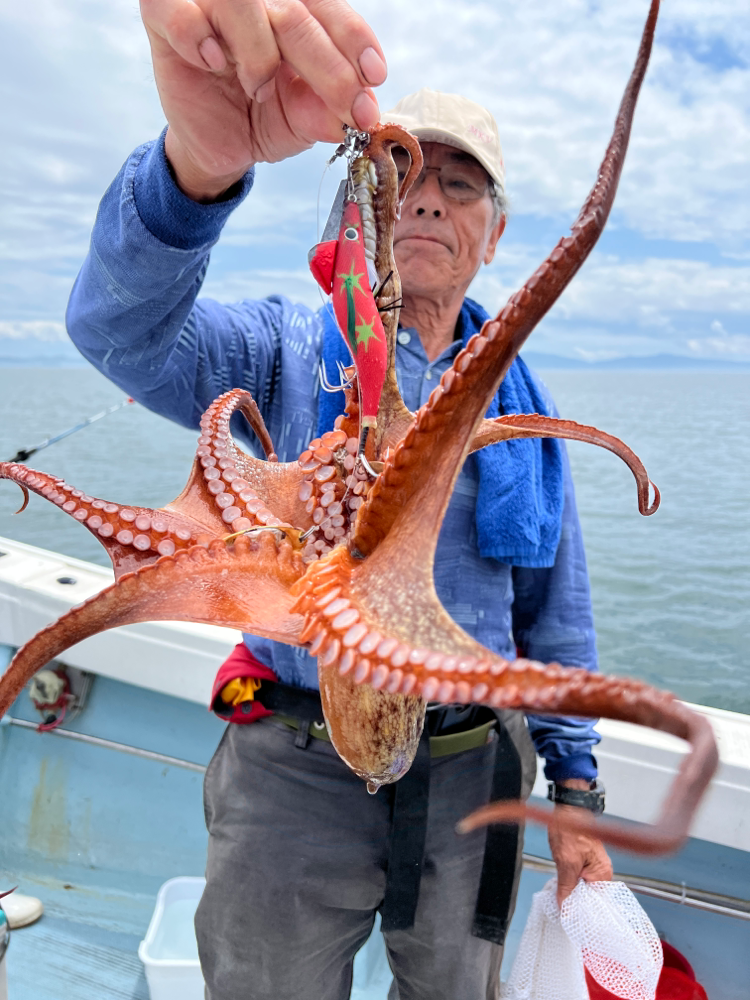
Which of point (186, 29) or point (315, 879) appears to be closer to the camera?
point (186, 29)

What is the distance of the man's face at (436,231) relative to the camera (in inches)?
64.3

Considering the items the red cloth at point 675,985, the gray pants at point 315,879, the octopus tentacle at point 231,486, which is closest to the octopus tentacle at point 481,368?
the octopus tentacle at point 231,486

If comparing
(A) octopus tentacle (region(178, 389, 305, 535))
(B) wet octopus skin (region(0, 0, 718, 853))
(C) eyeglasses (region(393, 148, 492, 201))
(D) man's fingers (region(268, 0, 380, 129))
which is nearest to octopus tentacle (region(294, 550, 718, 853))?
(B) wet octopus skin (region(0, 0, 718, 853))

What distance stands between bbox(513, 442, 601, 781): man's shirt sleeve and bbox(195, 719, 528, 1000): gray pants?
30 cm

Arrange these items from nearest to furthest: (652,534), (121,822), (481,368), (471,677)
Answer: (471,677) < (481,368) < (121,822) < (652,534)

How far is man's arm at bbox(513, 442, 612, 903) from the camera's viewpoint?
1759 millimetres

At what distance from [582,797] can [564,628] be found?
1.42ft

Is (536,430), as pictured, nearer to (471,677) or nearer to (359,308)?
(359,308)

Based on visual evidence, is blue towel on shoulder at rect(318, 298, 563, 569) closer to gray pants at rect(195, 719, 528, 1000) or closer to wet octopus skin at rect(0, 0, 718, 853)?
gray pants at rect(195, 719, 528, 1000)

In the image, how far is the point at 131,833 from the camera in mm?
2760

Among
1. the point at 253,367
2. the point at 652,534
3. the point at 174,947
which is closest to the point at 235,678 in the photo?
the point at 253,367

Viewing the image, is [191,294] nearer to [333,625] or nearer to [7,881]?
[333,625]

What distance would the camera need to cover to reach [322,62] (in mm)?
Result: 790

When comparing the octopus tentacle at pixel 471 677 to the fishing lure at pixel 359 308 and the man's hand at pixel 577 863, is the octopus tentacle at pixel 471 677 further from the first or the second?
the man's hand at pixel 577 863
